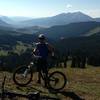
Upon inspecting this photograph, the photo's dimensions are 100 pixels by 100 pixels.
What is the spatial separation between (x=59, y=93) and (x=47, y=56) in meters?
2.54

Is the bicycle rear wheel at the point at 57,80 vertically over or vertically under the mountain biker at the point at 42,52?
under

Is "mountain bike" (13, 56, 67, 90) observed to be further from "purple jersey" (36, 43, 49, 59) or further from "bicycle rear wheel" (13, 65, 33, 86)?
"purple jersey" (36, 43, 49, 59)

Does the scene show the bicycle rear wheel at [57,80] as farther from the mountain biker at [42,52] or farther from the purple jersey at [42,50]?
the purple jersey at [42,50]

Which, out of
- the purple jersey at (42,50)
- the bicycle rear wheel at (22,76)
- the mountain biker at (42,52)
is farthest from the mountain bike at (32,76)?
the purple jersey at (42,50)

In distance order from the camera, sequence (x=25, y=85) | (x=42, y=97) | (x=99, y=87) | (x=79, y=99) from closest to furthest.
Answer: (x=42, y=97), (x=79, y=99), (x=25, y=85), (x=99, y=87)

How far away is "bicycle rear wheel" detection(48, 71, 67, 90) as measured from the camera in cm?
1895

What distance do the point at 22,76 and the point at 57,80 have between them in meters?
2.27

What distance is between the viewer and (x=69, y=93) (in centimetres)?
1803

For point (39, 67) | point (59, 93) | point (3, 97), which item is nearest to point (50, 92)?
point (59, 93)

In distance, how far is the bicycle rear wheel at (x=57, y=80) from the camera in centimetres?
1895

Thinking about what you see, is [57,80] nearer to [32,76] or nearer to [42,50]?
[32,76]

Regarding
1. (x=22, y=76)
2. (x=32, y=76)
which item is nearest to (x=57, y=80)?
(x=32, y=76)

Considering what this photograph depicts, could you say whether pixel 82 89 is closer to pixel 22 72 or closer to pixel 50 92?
pixel 50 92

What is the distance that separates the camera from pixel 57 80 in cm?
1892
